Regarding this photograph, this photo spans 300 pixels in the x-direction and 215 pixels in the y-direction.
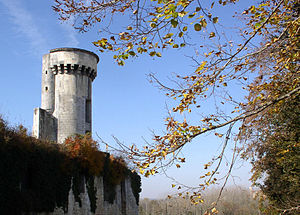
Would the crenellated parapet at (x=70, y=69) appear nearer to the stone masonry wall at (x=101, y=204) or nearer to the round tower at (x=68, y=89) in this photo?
the round tower at (x=68, y=89)

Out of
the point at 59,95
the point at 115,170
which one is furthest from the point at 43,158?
the point at 59,95

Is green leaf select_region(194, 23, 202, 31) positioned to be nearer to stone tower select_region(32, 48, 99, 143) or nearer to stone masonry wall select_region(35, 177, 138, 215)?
stone masonry wall select_region(35, 177, 138, 215)

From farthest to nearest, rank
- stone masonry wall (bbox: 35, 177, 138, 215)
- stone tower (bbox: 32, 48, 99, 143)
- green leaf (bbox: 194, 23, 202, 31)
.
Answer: stone tower (bbox: 32, 48, 99, 143) < stone masonry wall (bbox: 35, 177, 138, 215) < green leaf (bbox: 194, 23, 202, 31)

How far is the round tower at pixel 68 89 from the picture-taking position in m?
24.0

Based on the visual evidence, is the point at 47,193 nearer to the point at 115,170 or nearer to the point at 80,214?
the point at 80,214

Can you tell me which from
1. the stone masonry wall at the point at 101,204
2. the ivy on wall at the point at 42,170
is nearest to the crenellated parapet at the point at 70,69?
the stone masonry wall at the point at 101,204

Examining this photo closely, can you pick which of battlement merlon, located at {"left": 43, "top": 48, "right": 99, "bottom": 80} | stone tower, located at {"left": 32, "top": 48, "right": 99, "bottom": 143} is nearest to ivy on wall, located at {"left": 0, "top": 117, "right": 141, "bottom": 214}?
stone tower, located at {"left": 32, "top": 48, "right": 99, "bottom": 143}

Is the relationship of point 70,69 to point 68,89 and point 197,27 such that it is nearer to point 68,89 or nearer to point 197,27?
point 68,89

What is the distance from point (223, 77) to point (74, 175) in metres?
10.7

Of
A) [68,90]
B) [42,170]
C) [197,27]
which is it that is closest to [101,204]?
[42,170]

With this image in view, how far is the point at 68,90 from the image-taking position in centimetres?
2467

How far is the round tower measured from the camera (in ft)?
78.8

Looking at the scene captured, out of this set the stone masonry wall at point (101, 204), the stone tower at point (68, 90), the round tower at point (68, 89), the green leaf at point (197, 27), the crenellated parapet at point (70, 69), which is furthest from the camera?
the crenellated parapet at point (70, 69)

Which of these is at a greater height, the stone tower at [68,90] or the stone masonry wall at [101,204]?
the stone tower at [68,90]
